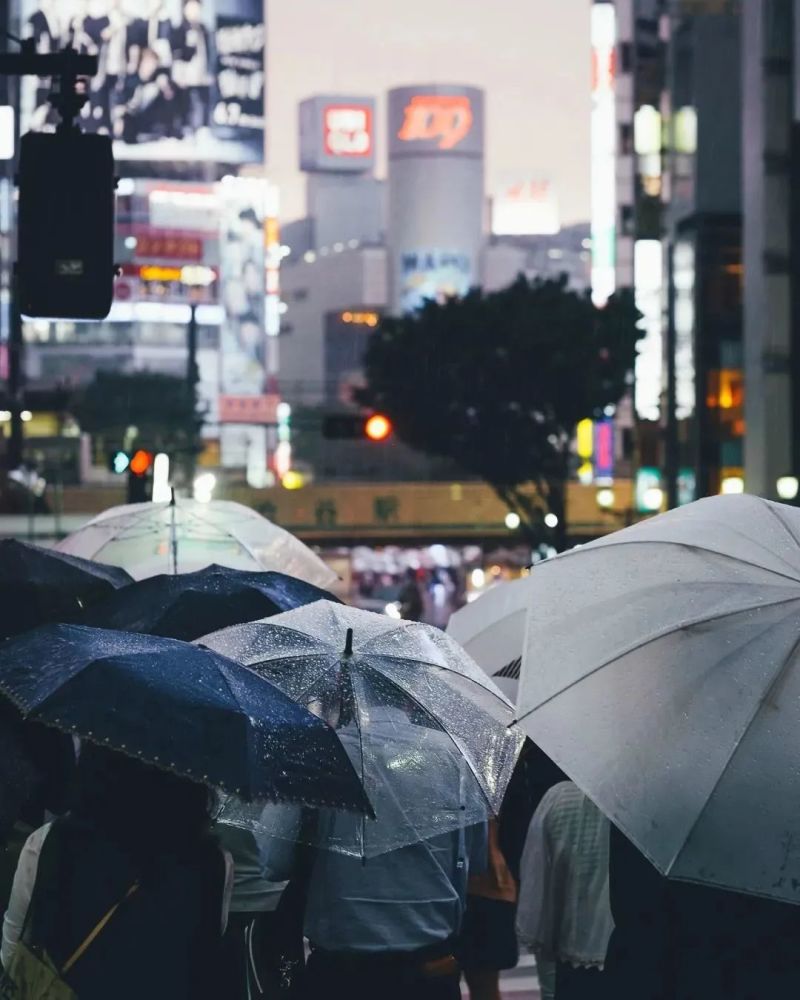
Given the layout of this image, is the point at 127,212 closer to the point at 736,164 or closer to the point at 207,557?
the point at 736,164

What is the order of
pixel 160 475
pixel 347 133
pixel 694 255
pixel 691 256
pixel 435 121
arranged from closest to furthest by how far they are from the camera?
pixel 160 475, pixel 694 255, pixel 691 256, pixel 435 121, pixel 347 133

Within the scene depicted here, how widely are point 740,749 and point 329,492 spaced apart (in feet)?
177

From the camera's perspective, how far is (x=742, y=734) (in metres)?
3.82

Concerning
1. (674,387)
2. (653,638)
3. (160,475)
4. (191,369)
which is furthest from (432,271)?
(653,638)

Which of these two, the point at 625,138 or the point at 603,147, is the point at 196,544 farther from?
the point at 603,147

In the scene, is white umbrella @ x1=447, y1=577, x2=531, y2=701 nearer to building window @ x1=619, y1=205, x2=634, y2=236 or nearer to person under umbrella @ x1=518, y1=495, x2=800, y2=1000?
person under umbrella @ x1=518, y1=495, x2=800, y2=1000

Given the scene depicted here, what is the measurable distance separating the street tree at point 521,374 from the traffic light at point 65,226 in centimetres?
3333

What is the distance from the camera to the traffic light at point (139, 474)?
53.2 feet

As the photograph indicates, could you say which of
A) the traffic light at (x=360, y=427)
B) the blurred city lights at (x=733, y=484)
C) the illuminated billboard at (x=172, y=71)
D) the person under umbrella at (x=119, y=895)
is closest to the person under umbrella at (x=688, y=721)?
the person under umbrella at (x=119, y=895)

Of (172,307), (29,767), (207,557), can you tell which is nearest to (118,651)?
(29,767)

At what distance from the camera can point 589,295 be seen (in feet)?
142

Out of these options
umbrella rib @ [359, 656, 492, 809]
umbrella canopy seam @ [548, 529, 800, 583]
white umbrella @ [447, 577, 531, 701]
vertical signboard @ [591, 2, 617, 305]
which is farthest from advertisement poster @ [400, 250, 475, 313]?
umbrella canopy seam @ [548, 529, 800, 583]

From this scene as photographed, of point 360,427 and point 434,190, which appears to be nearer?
point 360,427

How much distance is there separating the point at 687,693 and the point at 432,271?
379ft
